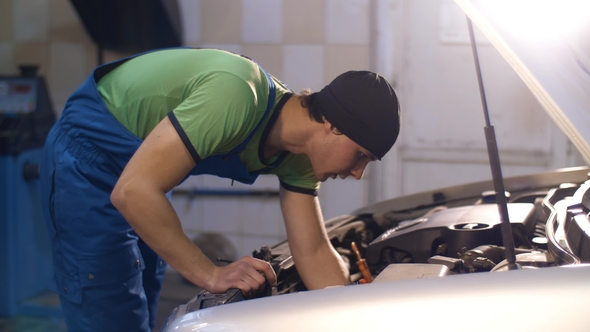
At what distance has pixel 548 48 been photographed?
51.3 inches

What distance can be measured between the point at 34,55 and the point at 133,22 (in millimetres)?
926

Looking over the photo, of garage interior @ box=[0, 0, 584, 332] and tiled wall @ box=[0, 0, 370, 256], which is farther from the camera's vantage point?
tiled wall @ box=[0, 0, 370, 256]

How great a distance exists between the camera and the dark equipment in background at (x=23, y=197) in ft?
10.8

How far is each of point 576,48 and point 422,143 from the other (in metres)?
2.15

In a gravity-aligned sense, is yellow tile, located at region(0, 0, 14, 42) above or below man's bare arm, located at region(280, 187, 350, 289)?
above

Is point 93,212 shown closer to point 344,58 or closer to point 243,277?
point 243,277

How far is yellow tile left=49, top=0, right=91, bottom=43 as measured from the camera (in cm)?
390

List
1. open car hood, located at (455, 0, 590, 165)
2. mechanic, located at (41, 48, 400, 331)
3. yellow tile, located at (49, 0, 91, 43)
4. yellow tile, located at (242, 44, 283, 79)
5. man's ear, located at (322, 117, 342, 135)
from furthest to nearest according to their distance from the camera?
1. yellow tile, located at (49, 0, 91, 43)
2. yellow tile, located at (242, 44, 283, 79)
3. man's ear, located at (322, 117, 342, 135)
4. mechanic, located at (41, 48, 400, 331)
5. open car hood, located at (455, 0, 590, 165)

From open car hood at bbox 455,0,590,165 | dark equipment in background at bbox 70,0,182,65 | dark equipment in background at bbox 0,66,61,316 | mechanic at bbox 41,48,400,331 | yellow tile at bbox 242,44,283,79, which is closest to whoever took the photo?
open car hood at bbox 455,0,590,165

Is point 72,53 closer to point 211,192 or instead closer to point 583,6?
point 211,192

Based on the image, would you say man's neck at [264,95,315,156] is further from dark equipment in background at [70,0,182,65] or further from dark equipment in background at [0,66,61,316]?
dark equipment in background at [0,66,61,316]

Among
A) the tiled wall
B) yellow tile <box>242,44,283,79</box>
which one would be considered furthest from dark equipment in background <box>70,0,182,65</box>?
yellow tile <box>242,44,283,79</box>

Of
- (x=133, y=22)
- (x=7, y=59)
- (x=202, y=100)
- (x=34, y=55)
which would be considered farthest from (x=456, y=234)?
(x=7, y=59)

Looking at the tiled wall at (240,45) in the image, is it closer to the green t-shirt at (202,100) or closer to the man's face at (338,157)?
the green t-shirt at (202,100)
